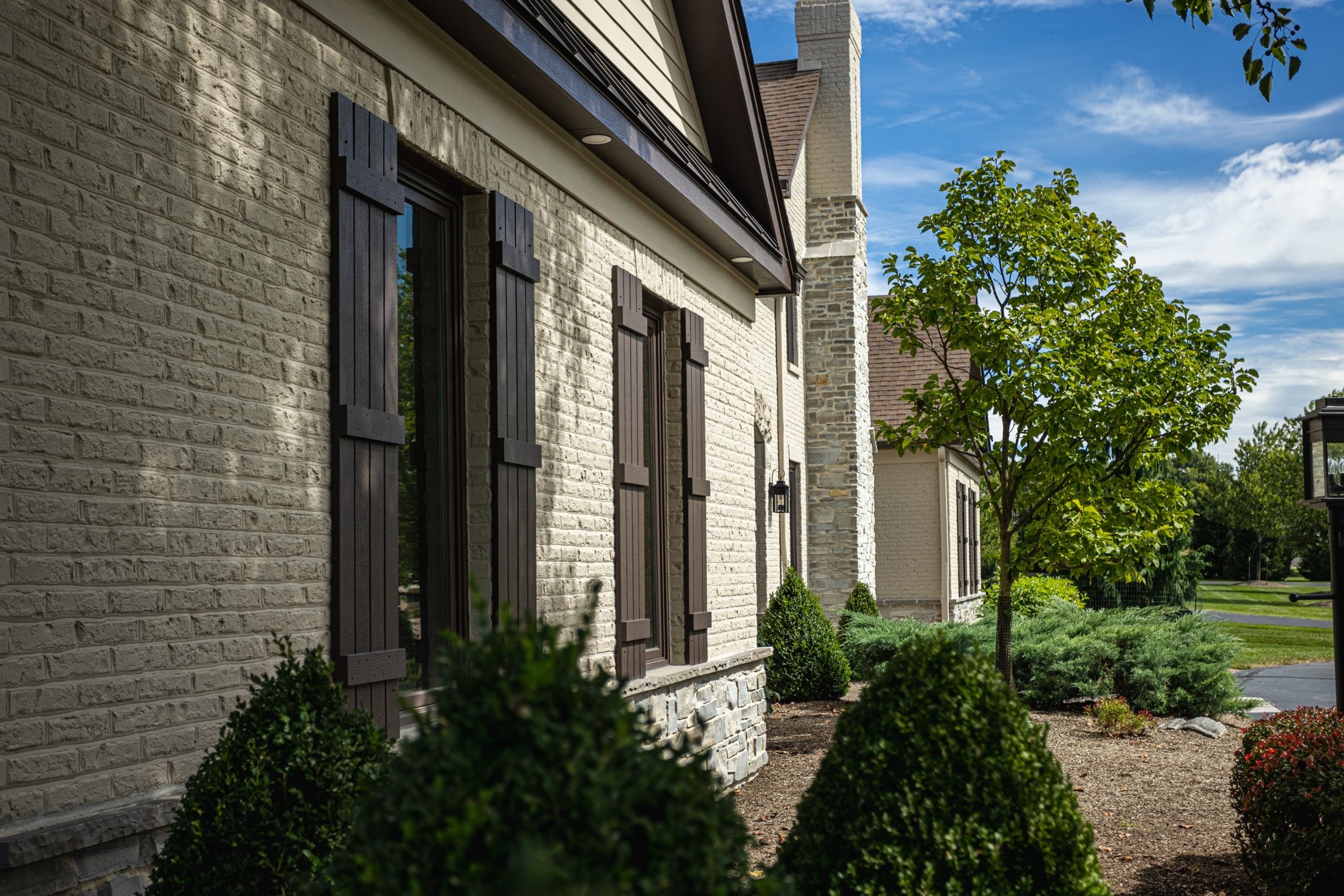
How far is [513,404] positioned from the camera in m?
6.26

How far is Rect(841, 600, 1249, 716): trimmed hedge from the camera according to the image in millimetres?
13336

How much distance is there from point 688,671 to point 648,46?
4.86 metres

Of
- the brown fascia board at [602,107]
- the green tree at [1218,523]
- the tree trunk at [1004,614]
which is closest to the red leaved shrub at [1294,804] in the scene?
the brown fascia board at [602,107]

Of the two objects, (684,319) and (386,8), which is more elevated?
(386,8)

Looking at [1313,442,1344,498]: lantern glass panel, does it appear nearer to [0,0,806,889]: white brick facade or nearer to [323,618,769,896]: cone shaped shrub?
[0,0,806,889]: white brick facade

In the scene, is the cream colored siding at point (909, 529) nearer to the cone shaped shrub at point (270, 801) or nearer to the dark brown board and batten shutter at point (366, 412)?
the dark brown board and batten shutter at point (366, 412)

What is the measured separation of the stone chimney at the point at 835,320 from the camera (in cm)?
1950

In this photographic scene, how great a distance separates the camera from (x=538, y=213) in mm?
6809

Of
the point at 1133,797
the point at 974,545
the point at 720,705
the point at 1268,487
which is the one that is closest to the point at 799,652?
the point at 720,705

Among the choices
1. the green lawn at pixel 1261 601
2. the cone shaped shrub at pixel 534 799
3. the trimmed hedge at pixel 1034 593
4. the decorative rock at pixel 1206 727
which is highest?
the cone shaped shrub at pixel 534 799

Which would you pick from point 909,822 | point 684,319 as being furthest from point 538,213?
point 909,822

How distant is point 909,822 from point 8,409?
2813 mm

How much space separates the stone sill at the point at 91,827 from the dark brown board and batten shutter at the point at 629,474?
4.18 meters

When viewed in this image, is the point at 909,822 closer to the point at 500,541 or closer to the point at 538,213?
the point at 500,541
